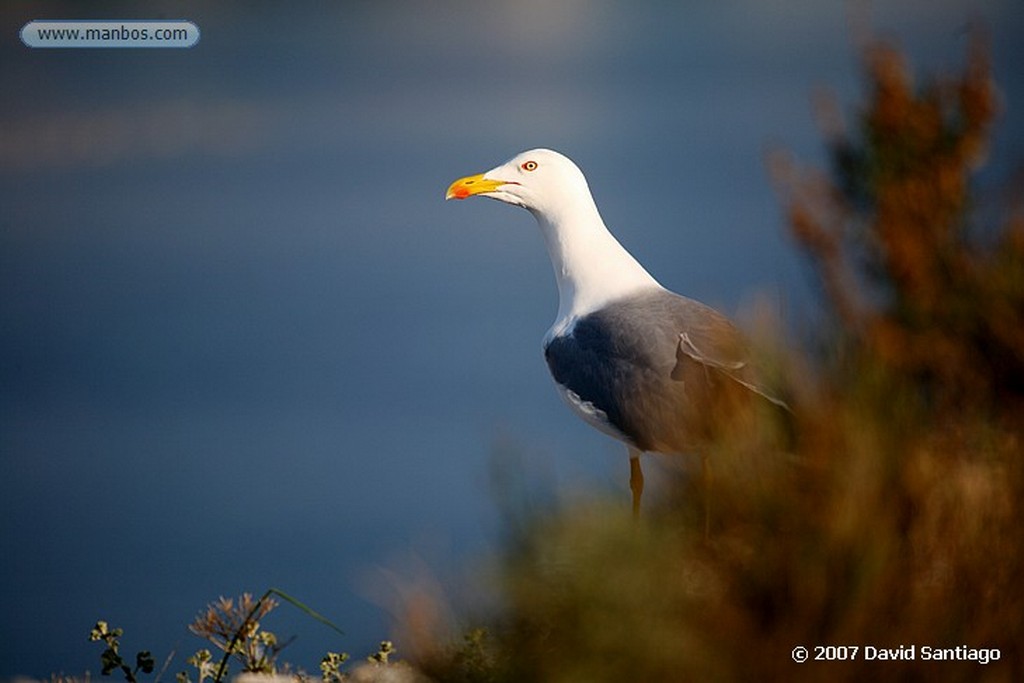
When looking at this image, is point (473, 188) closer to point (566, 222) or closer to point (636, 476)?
point (566, 222)

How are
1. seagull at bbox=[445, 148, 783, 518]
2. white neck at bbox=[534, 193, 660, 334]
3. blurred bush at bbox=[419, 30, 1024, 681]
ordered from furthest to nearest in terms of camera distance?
white neck at bbox=[534, 193, 660, 334] → seagull at bbox=[445, 148, 783, 518] → blurred bush at bbox=[419, 30, 1024, 681]

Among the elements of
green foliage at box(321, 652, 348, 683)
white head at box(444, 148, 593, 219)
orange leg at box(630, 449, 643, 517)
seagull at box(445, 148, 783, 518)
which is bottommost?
green foliage at box(321, 652, 348, 683)

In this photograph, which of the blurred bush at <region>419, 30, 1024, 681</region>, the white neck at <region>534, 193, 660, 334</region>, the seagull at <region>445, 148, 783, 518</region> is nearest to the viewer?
the blurred bush at <region>419, 30, 1024, 681</region>

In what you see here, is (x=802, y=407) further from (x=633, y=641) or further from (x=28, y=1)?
(x=28, y=1)

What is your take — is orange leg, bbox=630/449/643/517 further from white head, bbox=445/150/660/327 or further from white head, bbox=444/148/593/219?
white head, bbox=444/148/593/219

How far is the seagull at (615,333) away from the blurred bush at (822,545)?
218 millimetres

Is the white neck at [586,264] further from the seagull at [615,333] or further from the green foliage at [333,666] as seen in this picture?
the green foliage at [333,666]

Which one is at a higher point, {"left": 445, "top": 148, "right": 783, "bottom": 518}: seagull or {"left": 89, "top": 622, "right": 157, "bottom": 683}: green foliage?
{"left": 445, "top": 148, "right": 783, "bottom": 518}: seagull

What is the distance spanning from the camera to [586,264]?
10.9ft

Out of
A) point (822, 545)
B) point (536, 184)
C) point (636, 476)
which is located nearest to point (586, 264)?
point (536, 184)

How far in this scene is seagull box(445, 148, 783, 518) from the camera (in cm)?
289

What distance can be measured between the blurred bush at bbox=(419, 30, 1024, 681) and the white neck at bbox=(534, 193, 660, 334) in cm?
70

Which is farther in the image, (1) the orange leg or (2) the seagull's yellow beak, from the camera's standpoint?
(2) the seagull's yellow beak

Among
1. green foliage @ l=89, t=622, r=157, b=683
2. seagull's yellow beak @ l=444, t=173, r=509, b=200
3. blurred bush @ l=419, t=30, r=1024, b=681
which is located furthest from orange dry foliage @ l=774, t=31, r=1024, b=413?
green foliage @ l=89, t=622, r=157, b=683
